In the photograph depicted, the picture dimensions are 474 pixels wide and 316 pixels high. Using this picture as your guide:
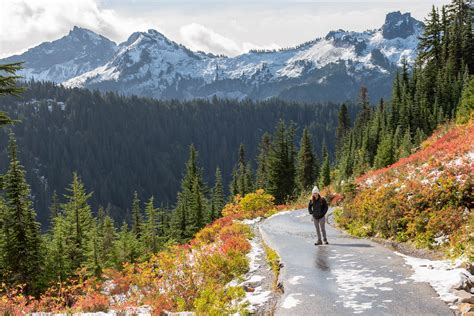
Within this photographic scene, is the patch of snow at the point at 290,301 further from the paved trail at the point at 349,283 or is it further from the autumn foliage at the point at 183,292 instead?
the autumn foliage at the point at 183,292

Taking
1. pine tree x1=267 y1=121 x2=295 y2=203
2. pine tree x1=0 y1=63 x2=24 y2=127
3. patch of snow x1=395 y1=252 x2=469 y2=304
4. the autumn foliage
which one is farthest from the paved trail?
pine tree x1=267 y1=121 x2=295 y2=203

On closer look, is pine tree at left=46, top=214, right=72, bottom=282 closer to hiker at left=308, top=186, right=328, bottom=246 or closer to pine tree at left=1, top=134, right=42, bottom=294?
pine tree at left=1, top=134, right=42, bottom=294

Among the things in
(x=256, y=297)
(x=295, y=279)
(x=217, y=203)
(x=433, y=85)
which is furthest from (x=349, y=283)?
(x=217, y=203)

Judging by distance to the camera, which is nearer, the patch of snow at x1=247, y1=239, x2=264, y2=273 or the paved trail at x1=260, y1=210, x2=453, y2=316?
the paved trail at x1=260, y1=210, x2=453, y2=316

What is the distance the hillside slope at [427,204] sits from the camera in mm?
13188

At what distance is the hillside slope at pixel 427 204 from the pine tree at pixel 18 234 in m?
23.6

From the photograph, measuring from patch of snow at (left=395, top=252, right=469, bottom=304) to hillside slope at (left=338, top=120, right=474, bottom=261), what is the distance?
0.62 metres

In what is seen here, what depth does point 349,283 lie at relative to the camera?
→ 34.3ft

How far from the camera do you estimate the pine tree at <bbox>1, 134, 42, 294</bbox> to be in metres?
31.7

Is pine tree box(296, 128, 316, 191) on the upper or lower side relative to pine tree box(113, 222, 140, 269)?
upper

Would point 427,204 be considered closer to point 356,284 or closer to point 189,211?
point 356,284

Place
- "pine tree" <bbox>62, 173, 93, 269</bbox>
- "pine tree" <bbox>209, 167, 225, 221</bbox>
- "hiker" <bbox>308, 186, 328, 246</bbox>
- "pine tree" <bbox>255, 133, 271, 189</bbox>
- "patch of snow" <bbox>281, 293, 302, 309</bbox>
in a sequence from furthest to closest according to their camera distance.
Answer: "pine tree" <bbox>255, 133, 271, 189</bbox>, "pine tree" <bbox>209, 167, 225, 221</bbox>, "pine tree" <bbox>62, 173, 93, 269</bbox>, "hiker" <bbox>308, 186, 328, 246</bbox>, "patch of snow" <bbox>281, 293, 302, 309</bbox>

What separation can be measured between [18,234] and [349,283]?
2884 cm

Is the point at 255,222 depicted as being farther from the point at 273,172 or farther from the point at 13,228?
the point at 273,172
